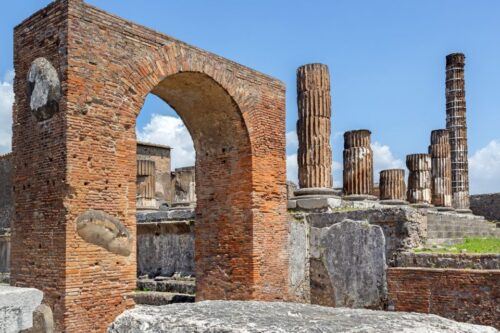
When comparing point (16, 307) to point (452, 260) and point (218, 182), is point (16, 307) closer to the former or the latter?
point (218, 182)

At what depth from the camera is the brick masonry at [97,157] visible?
713cm

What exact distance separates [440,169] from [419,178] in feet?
6.85

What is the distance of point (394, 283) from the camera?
897 cm

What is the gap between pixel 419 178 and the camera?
1722cm

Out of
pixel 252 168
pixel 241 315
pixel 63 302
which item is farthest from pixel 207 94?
pixel 241 315

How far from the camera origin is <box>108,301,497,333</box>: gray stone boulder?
2316 mm

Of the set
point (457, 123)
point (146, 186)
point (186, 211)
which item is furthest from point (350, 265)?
point (457, 123)

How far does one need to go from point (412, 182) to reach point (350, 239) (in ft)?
26.8

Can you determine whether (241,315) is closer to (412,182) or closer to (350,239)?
(350,239)

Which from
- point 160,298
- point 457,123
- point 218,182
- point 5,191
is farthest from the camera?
point 5,191

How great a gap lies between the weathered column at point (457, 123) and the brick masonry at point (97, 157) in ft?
48.7

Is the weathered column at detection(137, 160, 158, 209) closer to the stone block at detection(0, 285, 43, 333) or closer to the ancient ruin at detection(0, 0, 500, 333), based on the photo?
the ancient ruin at detection(0, 0, 500, 333)

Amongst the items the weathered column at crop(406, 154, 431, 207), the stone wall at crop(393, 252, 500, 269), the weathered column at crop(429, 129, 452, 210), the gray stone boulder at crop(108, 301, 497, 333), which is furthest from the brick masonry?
the weathered column at crop(429, 129, 452, 210)

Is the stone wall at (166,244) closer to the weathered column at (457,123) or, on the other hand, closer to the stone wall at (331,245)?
the stone wall at (331,245)
